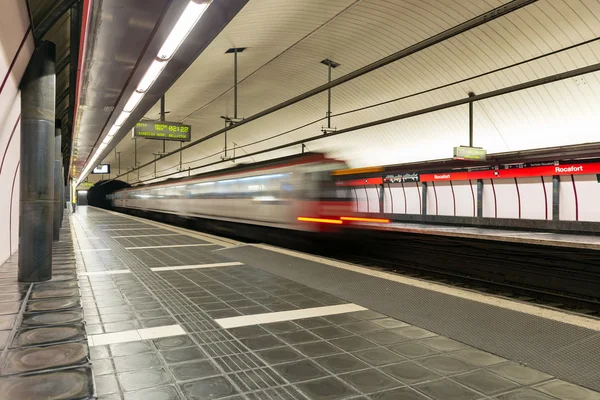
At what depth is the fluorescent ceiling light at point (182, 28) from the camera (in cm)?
454

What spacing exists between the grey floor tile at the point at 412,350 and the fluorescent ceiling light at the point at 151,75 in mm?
4921

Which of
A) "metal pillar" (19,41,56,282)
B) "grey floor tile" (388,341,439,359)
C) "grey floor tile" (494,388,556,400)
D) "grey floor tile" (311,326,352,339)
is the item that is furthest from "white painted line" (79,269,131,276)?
"grey floor tile" (494,388,556,400)

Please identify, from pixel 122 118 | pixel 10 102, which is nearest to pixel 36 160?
pixel 10 102

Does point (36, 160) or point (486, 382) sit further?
point (36, 160)

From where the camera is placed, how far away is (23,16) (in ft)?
17.5

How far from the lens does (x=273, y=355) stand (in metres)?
3.50

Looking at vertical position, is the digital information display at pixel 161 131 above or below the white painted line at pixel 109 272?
above

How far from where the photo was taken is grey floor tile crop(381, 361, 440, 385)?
3.06m

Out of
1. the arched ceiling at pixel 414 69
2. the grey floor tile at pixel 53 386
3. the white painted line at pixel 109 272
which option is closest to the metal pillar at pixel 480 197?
the arched ceiling at pixel 414 69

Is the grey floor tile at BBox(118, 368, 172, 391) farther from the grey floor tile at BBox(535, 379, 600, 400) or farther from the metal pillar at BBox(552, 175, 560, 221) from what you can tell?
the metal pillar at BBox(552, 175, 560, 221)

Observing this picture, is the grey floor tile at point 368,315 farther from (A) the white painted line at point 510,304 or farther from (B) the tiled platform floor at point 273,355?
(A) the white painted line at point 510,304

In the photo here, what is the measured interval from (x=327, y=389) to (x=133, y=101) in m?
7.10

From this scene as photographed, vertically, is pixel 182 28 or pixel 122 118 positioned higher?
pixel 182 28

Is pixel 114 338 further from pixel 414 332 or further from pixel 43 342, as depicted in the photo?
pixel 414 332
